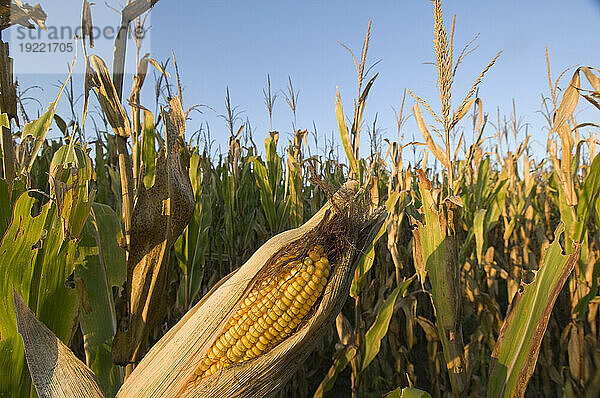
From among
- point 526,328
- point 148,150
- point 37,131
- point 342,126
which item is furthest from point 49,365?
point 342,126

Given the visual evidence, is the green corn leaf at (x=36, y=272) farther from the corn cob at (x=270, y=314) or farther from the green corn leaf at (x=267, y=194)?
the green corn leaf at (x=267, y=194)

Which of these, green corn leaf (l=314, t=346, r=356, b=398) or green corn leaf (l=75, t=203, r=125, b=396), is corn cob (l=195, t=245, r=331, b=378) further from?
green corn leaf (l=314, t=346, r=356, b=398)

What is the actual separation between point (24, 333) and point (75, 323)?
33 centimetres

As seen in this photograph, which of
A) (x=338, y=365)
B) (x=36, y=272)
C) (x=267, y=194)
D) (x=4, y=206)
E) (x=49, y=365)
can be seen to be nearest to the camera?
(x=49, y=365)

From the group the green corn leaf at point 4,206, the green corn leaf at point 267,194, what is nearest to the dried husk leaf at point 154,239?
the green corn leaf at point 4,206

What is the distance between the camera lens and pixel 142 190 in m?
1.24

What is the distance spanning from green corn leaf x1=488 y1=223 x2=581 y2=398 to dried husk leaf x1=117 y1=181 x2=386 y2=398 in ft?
1.92

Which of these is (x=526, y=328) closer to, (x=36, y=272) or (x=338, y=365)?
(x=338, y=365)

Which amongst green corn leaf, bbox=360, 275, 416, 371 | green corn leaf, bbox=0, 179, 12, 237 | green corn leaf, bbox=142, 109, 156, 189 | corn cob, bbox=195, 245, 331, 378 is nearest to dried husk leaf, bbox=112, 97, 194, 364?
green corn leaf, bbox=142, 109, 156, 189

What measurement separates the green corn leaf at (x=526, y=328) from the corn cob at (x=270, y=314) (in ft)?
2.21

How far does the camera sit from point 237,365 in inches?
41.2

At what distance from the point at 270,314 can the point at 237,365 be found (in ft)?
0.50

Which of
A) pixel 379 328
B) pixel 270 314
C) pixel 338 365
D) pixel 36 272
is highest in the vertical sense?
pixel 36 272

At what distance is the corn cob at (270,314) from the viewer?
1.06m
